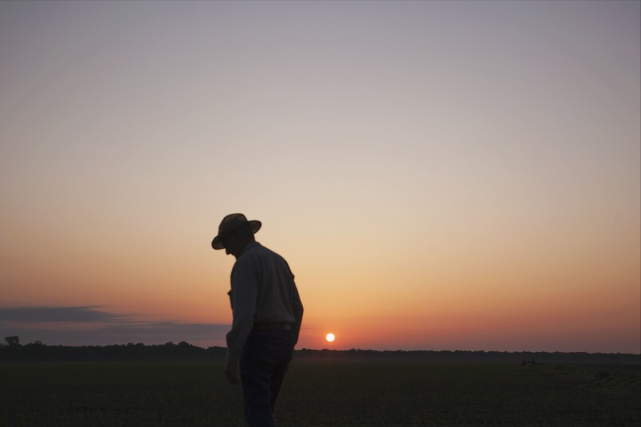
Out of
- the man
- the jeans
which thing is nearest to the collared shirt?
the man

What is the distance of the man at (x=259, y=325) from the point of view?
5328 mm

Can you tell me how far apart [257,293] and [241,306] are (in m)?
0.19

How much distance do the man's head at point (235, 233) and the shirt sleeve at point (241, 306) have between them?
390 millimetres

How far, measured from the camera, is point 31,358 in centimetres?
16238

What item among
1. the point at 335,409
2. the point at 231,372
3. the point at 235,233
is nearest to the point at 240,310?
the point at 231,372

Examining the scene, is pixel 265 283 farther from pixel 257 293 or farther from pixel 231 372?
pixel 231 372

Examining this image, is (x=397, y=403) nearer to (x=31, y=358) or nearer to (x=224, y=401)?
(x=224, y=401)

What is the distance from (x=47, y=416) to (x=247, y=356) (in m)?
14.4

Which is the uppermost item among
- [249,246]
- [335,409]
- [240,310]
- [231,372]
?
[249,246]

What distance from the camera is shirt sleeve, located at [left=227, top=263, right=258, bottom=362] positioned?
5258 millimetres

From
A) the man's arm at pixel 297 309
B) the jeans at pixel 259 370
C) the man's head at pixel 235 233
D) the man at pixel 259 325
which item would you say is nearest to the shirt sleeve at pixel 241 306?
the man at pixel 259 325

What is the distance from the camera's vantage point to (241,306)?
5359mm

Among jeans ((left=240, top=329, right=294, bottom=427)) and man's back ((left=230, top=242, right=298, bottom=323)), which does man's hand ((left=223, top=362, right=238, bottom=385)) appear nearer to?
jeans ((left=240, top=329, right=294, bottom=427))

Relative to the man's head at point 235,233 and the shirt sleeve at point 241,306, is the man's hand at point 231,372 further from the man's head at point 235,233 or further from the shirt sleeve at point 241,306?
the man's head at point 235,233
